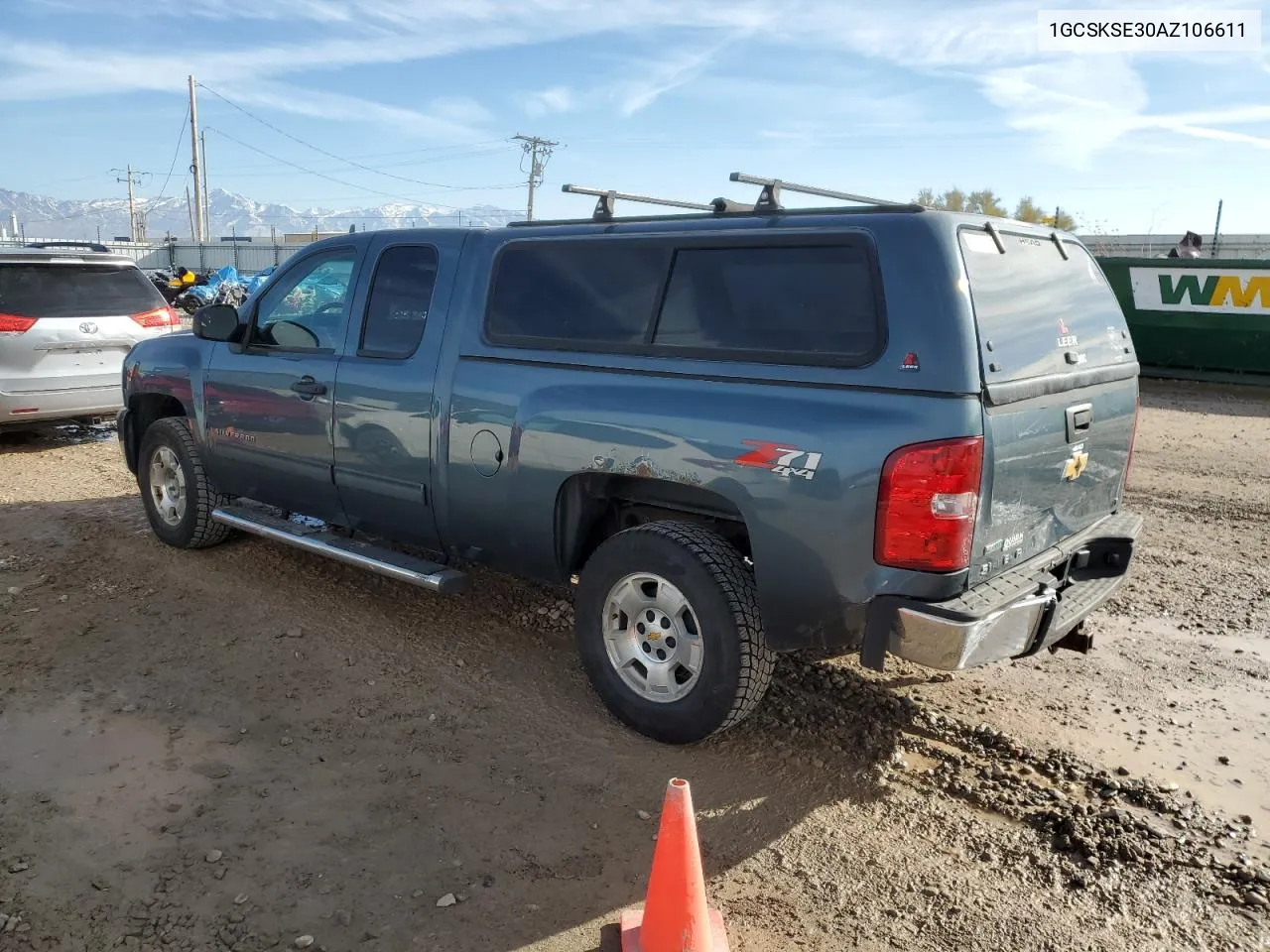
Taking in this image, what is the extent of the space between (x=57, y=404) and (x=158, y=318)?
128 centimetres

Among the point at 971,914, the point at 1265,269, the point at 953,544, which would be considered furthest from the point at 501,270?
the point at 1265,269

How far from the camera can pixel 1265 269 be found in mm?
13930

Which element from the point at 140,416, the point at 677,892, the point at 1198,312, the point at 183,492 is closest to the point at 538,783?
the point at 677,892

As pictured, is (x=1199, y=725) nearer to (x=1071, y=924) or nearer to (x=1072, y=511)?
(x=1072, y=511)

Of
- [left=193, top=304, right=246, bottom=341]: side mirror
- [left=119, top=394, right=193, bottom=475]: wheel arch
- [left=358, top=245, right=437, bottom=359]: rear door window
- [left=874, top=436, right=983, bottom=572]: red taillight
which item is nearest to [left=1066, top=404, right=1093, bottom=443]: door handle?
[left=874, top=436, right=983, bottom=572]: red taillight

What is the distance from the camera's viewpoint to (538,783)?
362cm

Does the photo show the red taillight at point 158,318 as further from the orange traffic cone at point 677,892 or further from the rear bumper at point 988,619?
the orange traffic cone at point 677,892

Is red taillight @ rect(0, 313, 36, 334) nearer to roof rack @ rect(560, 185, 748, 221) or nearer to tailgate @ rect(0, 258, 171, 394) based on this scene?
tailgate @ rect(0, 258, 171, 394)

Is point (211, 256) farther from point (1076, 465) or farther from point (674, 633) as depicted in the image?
point (1076, 465)

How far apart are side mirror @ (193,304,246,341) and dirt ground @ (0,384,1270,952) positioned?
1460 millimetres

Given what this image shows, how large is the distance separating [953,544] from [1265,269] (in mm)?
13879

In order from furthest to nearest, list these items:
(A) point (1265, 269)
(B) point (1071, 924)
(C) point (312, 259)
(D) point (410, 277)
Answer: (A) point (1265, 269) → (C) point (312, 259) → (D) point (410, 277) → (B) point (1071, 924)

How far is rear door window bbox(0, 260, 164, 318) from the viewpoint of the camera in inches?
336

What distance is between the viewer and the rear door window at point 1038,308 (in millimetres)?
3301
